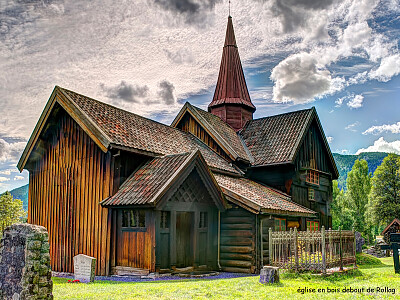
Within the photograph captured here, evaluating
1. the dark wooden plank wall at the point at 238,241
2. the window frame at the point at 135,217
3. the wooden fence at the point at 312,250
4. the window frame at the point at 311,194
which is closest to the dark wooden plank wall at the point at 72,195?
the window frame at the point at 135,217

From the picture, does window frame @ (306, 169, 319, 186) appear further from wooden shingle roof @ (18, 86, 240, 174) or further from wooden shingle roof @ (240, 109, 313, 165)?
wooden shingle roof @ (18, 86, 240, 174)

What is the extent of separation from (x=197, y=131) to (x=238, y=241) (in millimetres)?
9803

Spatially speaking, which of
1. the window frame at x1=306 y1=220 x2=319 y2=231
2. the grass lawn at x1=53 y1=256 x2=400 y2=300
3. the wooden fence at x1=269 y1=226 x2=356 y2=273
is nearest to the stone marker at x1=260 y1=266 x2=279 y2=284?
the grass lawn at x1=53 y1=256 x2=400 y2=300

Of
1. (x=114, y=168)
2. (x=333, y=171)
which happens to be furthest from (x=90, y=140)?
(x=333, y=171)

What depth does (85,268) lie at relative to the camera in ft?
45.7

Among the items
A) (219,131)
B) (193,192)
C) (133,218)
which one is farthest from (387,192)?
(133,218)

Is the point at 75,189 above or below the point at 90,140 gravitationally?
below

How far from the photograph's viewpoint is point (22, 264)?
8.33 meters

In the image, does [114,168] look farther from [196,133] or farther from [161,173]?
[196,133]

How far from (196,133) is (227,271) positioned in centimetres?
1048

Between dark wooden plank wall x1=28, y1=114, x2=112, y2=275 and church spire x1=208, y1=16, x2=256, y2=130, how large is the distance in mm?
14284

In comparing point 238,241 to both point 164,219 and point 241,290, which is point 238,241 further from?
point 241,290

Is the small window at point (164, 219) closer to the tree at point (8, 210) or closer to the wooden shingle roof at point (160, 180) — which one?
the wooden shingle roof at point (160, 180)

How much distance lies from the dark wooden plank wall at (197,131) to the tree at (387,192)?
33166mm
